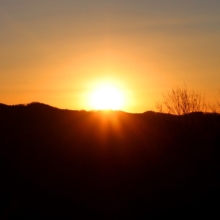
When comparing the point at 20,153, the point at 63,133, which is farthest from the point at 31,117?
the point at 20,153

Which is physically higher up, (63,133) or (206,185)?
(63,133)

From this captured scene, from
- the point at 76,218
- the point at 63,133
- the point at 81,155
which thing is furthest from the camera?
the point at 63,133

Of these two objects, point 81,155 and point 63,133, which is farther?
point 63,133

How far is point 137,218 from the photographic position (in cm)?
1872

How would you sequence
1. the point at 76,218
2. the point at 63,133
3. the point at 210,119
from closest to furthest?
1. the point at 76,218
2. the point at 63,133
3. the point at 210,119

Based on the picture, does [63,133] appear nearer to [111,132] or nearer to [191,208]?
[111,132]

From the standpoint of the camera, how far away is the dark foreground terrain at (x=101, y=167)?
19.0 metres

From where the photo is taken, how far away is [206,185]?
2255 cm

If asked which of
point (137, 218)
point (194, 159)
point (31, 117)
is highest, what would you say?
point (31, 117)

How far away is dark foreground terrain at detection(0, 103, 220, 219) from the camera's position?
62.4 ft

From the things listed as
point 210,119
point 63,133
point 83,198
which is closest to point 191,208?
point 83,198

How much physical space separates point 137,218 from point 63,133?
965cm

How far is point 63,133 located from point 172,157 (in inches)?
264

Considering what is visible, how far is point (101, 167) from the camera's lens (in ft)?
79.4
